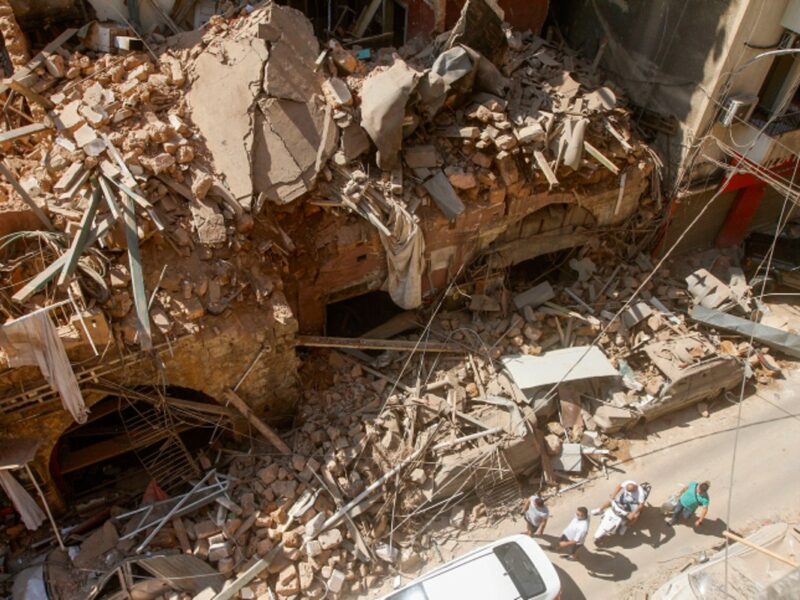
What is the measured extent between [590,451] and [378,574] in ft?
15.5

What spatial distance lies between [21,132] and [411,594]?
9657mm

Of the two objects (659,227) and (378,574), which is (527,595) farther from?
(659,227)

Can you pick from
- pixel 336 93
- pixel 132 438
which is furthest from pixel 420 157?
pixel 132 438

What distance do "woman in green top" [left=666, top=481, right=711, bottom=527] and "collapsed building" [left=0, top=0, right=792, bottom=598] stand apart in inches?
66.3

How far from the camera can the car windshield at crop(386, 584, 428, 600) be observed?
9820 mm

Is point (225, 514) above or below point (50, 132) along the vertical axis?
below

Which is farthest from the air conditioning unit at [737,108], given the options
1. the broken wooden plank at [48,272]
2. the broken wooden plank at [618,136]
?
the broken wooden plank at [48,272]

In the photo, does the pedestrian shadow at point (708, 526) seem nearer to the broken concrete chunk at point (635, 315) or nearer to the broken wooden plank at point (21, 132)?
the broken concrete chunk at point (635, 315)

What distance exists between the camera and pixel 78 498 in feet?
39.3

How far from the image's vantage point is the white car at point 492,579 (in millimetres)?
9828

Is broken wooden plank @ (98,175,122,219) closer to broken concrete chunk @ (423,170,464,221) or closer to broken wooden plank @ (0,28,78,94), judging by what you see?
broken wooden plank @ (0,28,78,94)

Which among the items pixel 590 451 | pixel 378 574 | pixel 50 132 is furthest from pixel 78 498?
pixel 590 451

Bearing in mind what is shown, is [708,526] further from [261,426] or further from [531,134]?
[261,426]

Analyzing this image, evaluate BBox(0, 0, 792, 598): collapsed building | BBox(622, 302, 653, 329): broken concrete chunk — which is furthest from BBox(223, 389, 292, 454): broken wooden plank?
BBox(622, 302, 653, 329): broken concrete chunk
